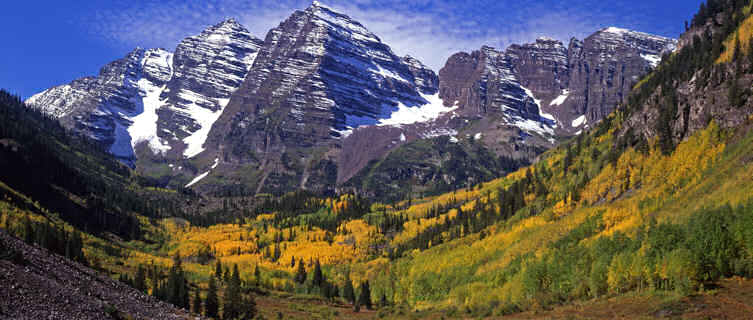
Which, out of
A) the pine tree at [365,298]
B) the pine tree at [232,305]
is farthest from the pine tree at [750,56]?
the pine tree at [232,305]

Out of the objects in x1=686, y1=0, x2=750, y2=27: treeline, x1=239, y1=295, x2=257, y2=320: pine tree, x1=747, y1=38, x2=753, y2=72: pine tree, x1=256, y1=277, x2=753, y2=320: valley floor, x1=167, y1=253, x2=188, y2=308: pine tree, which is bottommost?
x1=239, y1=295, x2=257, y2=320: pine tree

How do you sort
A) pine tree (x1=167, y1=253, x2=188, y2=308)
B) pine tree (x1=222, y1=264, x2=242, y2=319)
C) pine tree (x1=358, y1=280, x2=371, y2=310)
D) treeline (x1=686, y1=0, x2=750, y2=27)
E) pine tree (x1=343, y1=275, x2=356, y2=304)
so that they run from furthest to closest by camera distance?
treeline (x1=686, y1=0, x2=750, y2=27)
pine tree (x1=343, y1=275, x2=356, y2=304)
pine tree (x1=358, y1=280, x2=371, y2=310)
pine tree (x1=222, y1=264, x2=242, y2=319)
pine tree (x1=167, y1=253, x2=188, y2=308)

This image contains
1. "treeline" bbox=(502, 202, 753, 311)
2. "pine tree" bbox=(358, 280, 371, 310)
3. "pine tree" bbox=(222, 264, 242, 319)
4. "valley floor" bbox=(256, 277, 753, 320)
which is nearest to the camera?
"valley floor" bbox=(256, 277, 753, 320)

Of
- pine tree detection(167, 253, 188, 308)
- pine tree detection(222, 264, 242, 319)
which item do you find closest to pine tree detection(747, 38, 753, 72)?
pine tree detection(222, 264, 242, 319)

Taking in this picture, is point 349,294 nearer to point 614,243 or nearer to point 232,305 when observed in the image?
point 232,305

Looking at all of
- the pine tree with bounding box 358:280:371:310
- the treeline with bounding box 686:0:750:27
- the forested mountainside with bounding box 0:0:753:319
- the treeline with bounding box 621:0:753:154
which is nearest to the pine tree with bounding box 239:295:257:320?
the forested mountainside with bounding box 0:0:753:319

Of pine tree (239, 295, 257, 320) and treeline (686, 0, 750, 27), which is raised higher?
treeline (686, 0, 750, 27)

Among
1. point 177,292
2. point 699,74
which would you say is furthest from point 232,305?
point 699,74

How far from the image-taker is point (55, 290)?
53188 millimetres

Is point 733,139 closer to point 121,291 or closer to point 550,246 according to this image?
point 550,246

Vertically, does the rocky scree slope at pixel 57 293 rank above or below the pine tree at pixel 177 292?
above

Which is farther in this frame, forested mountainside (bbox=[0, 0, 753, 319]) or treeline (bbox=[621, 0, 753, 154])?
treeline (bbox=[621, 0, 753, 154])

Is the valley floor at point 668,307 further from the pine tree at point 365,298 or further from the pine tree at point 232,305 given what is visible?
the pine tree at point 365,298

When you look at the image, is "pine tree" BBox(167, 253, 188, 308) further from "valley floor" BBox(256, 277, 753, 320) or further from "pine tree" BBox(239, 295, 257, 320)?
"valley floor" BBox(256, 277, 753, 320)
